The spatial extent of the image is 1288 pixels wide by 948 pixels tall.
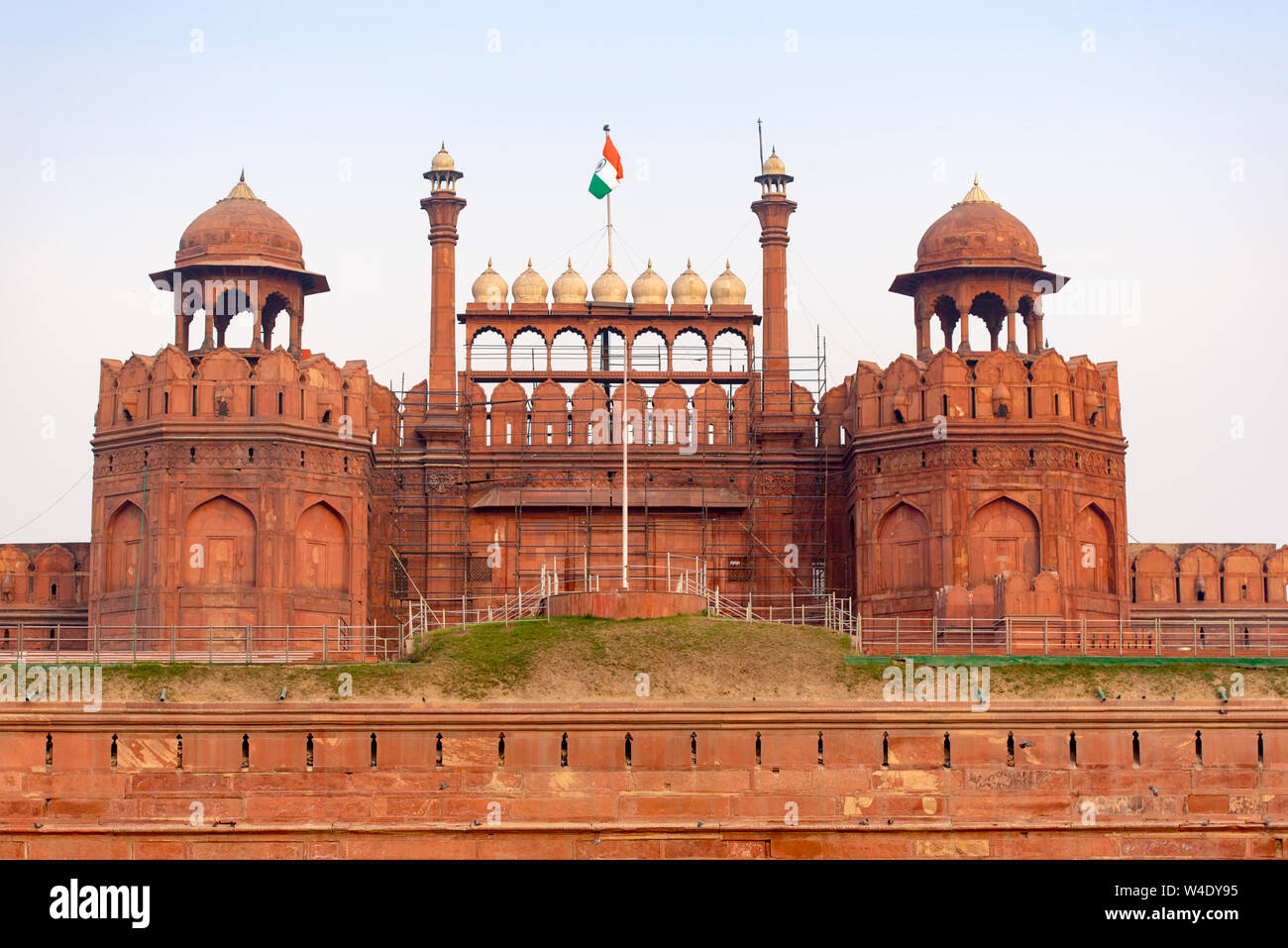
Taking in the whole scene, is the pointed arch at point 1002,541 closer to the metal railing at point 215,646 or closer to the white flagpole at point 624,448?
the white flagpole at point 624,448

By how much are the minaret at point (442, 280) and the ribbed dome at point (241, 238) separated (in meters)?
4.07

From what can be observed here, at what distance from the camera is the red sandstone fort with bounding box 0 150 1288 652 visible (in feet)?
186

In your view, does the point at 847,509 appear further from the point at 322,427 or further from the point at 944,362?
the point at 322,427

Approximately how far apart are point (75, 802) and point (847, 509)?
73.6 feet

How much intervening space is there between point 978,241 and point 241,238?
61.4 ft

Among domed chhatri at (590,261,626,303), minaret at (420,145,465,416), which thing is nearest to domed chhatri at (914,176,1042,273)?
domed chhatri at (590,261,626,303)

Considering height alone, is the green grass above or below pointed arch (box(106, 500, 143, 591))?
below

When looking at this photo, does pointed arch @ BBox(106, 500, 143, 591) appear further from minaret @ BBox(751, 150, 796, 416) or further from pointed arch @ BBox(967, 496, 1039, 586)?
pointed arch @ BBox(967, 496, 1039, 586)

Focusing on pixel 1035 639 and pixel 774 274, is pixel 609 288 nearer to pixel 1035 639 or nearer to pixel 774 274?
pixel 774 274

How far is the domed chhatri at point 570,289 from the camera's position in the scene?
64625 millimetres

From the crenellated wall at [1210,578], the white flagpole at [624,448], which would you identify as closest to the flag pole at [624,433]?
the white flagpole at [624,448]

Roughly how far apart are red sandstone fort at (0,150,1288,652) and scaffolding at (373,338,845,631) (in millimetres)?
80
